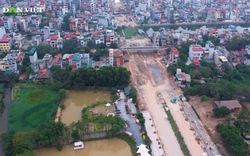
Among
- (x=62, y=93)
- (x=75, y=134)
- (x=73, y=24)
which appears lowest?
(x=75, y=134)

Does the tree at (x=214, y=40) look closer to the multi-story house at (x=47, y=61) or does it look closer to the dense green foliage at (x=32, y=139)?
the multi-story house at (x=47, y=61)

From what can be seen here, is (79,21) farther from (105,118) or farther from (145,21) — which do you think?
(105,118)

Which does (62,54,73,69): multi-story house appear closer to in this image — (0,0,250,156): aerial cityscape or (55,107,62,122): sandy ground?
(0,0,250,156): aerial cityscape

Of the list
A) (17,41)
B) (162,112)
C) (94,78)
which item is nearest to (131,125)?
(162,112)

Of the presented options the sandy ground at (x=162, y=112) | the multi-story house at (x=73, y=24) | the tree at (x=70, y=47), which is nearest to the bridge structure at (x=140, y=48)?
the sandy ground at (x=162, y=112)

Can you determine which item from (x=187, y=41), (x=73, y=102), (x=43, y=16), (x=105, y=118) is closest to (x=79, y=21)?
(x=43, y=16)

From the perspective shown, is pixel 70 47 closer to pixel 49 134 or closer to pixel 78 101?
pixel 78 101

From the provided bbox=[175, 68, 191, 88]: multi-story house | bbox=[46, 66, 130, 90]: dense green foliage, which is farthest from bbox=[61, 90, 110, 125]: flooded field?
bbox=[175, 68, 191, 88]: multi-story house
